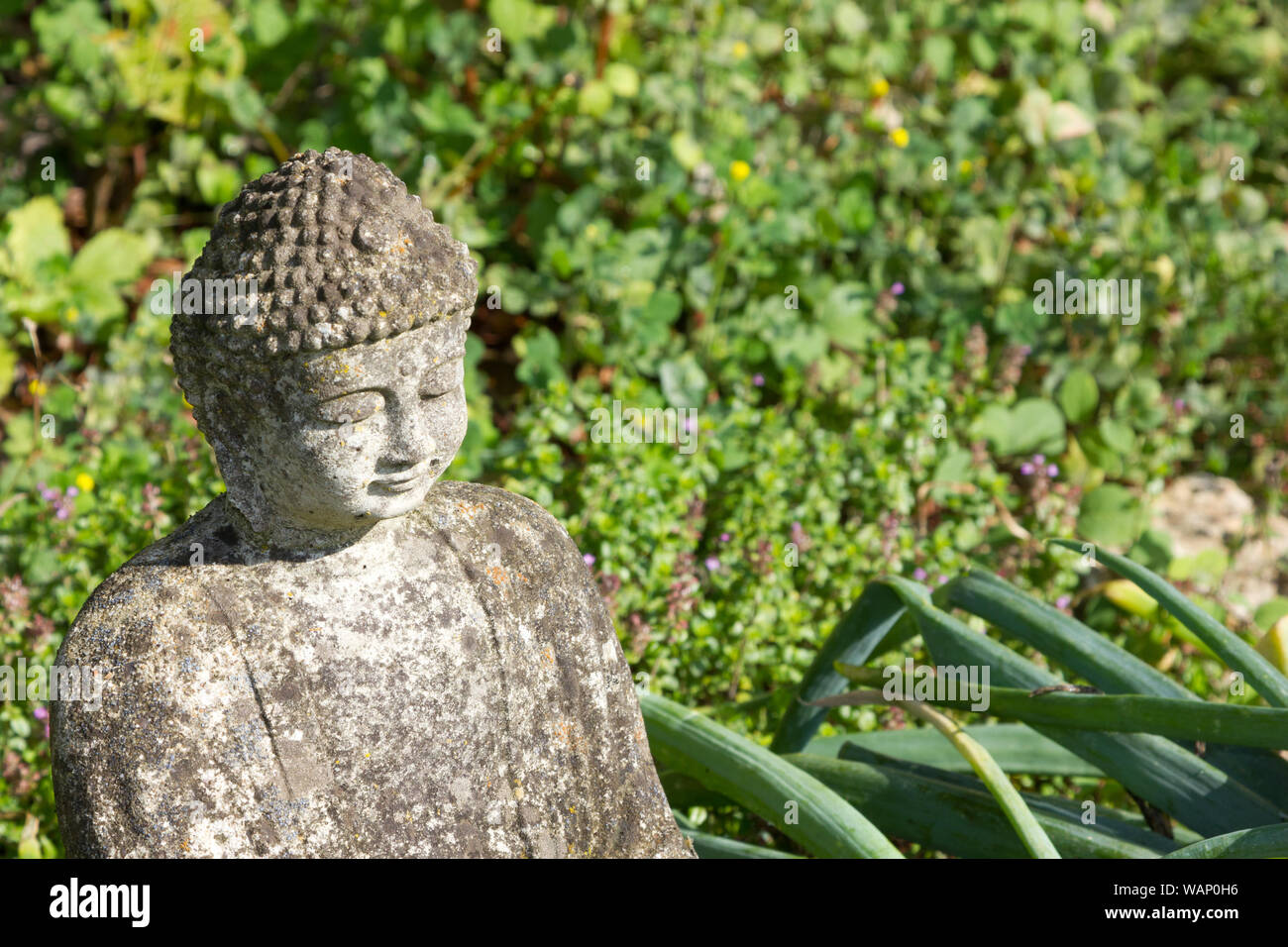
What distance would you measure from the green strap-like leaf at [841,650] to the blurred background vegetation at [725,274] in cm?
41

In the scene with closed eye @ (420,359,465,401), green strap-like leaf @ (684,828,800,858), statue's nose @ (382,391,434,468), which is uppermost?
closed eye @ (420,359,465,401)

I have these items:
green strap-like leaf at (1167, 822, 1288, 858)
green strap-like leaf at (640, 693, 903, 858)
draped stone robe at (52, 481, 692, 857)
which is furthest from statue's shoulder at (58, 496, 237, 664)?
green strap-like leaf at (1167, 822, 1288, 858)

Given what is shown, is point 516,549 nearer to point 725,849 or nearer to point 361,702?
point 361,702

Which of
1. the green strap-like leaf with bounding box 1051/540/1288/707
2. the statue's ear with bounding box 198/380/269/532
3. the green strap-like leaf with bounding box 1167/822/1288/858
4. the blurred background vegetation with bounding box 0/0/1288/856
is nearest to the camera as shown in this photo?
the statue's ear with bounding box 198/380/269/532

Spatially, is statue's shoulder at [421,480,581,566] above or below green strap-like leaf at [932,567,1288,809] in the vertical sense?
above

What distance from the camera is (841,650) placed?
2.49 metres

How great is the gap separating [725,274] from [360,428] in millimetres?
2701

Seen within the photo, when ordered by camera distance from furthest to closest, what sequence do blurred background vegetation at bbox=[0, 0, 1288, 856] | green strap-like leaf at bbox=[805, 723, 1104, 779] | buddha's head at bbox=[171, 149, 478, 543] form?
blurred background vegetation at bbox=[0, 0, 1288, 856]
green strap-like leaf at bbox=[805, 723, 1104, 779]
buddha's head at bbox=[171, 149, 478, 543]

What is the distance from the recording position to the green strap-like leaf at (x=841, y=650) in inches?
97.0

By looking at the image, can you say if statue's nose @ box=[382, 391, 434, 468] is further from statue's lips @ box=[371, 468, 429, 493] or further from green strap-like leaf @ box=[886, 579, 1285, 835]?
green strap-like leaf @ box=[886, 579, 1285, 835]

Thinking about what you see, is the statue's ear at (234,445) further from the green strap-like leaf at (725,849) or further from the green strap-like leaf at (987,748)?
the green strap-like leaf at (987,748)

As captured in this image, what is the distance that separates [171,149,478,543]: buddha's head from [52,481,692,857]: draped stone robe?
115 mm

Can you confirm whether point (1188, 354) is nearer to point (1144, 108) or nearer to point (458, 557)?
point (1144, 108)

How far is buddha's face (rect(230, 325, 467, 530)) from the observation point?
61.1 inches
